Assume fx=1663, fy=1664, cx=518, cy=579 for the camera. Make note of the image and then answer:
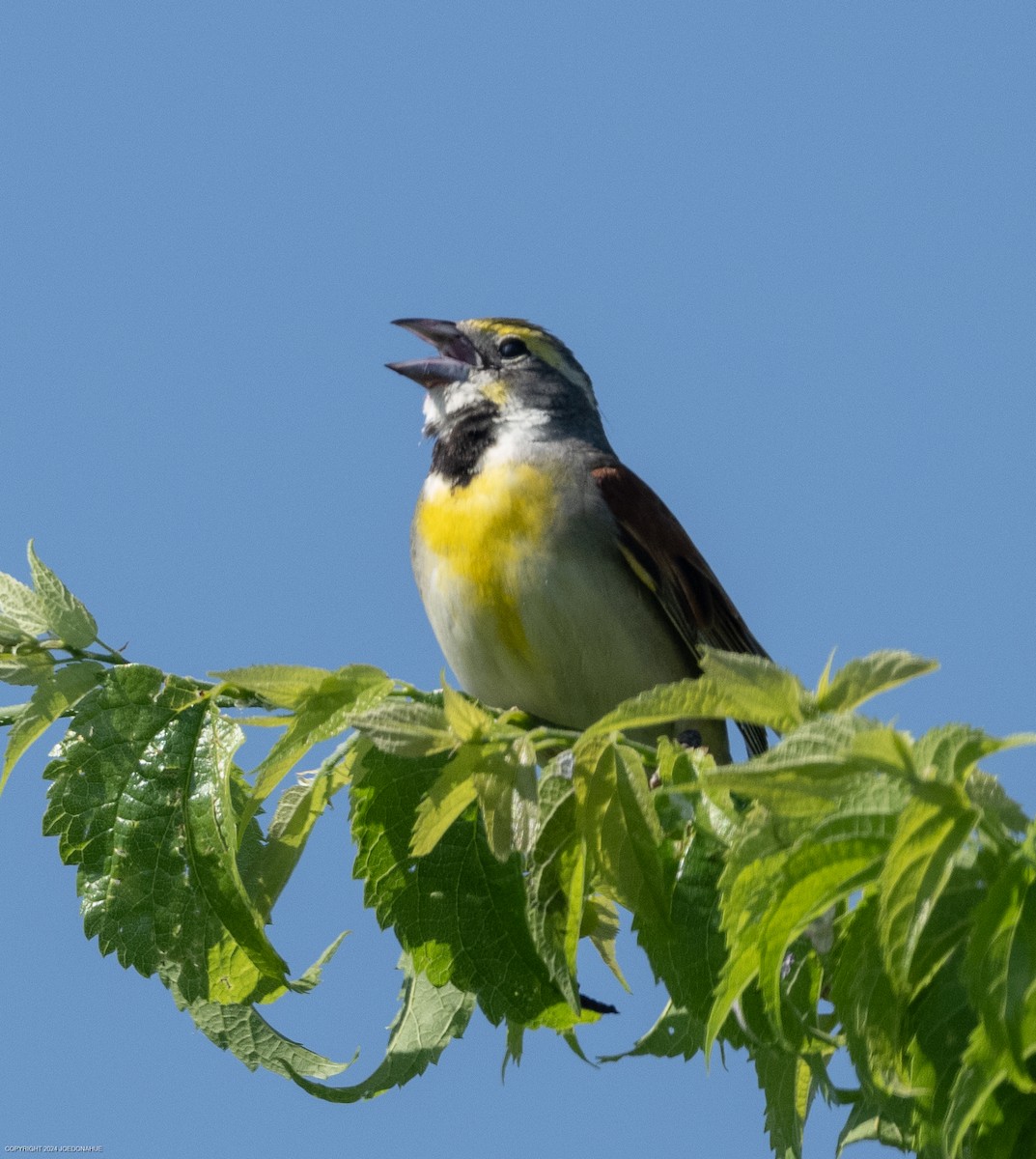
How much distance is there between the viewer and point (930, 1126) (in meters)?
2.82

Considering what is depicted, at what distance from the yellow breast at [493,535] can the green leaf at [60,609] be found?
3152mm

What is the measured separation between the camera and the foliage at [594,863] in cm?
258

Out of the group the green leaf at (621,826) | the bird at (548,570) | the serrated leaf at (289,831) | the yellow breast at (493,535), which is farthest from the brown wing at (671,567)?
the green leaf at (621,826)

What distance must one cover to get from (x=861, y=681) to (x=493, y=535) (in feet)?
14.4

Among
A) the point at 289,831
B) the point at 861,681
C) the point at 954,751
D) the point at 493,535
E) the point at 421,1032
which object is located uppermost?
the point at 493,535

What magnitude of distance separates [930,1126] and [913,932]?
464 millimetres

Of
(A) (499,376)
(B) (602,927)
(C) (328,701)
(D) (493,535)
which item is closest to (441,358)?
(A) (499,376)

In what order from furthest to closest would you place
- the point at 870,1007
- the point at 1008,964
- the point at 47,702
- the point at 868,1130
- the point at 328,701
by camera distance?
the point at 47,702 → the point at 328,701 → the point at 868,1130 → the point at 870,1007 → the point at 1008,964

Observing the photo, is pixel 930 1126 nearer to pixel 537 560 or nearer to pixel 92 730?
pixel 92 730

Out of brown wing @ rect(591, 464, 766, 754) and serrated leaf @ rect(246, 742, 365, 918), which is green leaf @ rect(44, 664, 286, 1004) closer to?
serrated leaf @ rect(246, 742, 365, 918)

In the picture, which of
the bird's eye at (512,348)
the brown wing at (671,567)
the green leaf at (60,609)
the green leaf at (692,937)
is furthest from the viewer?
the bird's eye at (512,348)

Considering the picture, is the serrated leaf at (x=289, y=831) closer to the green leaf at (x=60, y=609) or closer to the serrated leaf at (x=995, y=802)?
the green leaf at (x=60, y=609)

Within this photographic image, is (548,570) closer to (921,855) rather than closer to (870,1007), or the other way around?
(870,1007)

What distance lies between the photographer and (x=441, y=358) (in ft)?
28.2
